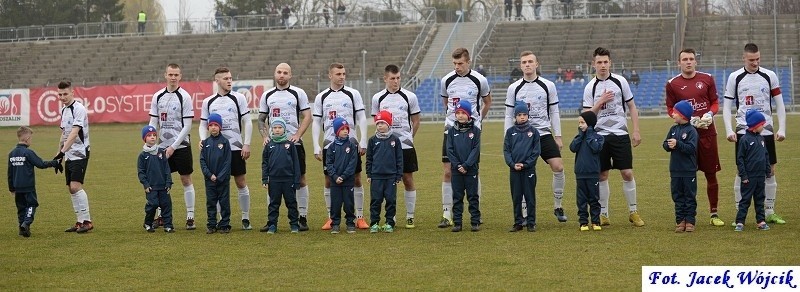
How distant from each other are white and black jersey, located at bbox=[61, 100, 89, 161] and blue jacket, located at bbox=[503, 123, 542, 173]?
542 centimetres

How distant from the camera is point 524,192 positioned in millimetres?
12914

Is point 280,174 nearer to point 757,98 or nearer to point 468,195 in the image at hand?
point 468,195

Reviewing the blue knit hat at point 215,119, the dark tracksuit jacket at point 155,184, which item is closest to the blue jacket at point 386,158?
the blue knit hat at point 215,119

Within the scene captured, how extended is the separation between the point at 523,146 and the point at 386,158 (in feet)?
5.46

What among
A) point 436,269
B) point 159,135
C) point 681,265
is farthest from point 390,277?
point 159,135

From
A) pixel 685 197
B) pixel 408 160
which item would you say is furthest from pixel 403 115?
pixel 685 197

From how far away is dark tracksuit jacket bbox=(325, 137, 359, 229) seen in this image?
43.3ft

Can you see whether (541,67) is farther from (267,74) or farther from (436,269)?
(436,269)

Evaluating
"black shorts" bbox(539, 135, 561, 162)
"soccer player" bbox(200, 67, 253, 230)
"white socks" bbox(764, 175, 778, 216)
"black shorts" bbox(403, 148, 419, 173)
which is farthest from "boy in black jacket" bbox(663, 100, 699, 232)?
"soccer player" bbox(200, 67, 253, 230)

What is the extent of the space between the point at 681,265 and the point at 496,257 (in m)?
1.88

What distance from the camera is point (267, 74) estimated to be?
59156 mm

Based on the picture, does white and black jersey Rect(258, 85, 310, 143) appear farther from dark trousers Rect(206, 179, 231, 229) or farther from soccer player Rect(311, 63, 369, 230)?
dark trousers Rect(206, 179, 231, 229)

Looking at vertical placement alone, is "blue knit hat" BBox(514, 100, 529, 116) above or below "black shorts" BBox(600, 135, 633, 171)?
above

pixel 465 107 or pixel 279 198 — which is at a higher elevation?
pixel 465 107
